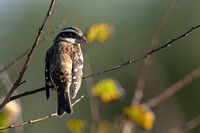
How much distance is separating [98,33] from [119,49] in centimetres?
994

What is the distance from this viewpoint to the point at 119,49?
15.6 m

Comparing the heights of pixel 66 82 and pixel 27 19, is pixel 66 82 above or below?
below

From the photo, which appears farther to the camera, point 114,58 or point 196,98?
point 114,58

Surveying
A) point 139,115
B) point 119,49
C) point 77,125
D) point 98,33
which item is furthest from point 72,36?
point 119,49

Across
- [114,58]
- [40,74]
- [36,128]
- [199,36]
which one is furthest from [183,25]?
[36,128]

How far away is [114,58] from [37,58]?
3015 mm

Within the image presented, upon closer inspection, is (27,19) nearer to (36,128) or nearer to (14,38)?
(14,38)

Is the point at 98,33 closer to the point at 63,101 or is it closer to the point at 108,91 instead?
the point at 108,91

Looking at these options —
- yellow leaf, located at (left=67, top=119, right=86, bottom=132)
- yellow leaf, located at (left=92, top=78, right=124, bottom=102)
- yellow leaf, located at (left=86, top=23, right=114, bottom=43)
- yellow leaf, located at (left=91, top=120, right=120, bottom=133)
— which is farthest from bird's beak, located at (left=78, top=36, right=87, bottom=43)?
yellow leaf, located at (left=67, top=119, right=86, bottom=132)

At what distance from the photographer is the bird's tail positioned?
198 inches

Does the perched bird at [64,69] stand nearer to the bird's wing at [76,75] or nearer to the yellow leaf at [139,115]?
the bird's wing at [76,75]

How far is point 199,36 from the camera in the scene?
48.3 ft

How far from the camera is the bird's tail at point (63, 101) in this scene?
5.03m

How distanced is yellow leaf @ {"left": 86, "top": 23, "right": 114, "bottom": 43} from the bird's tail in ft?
2.48
